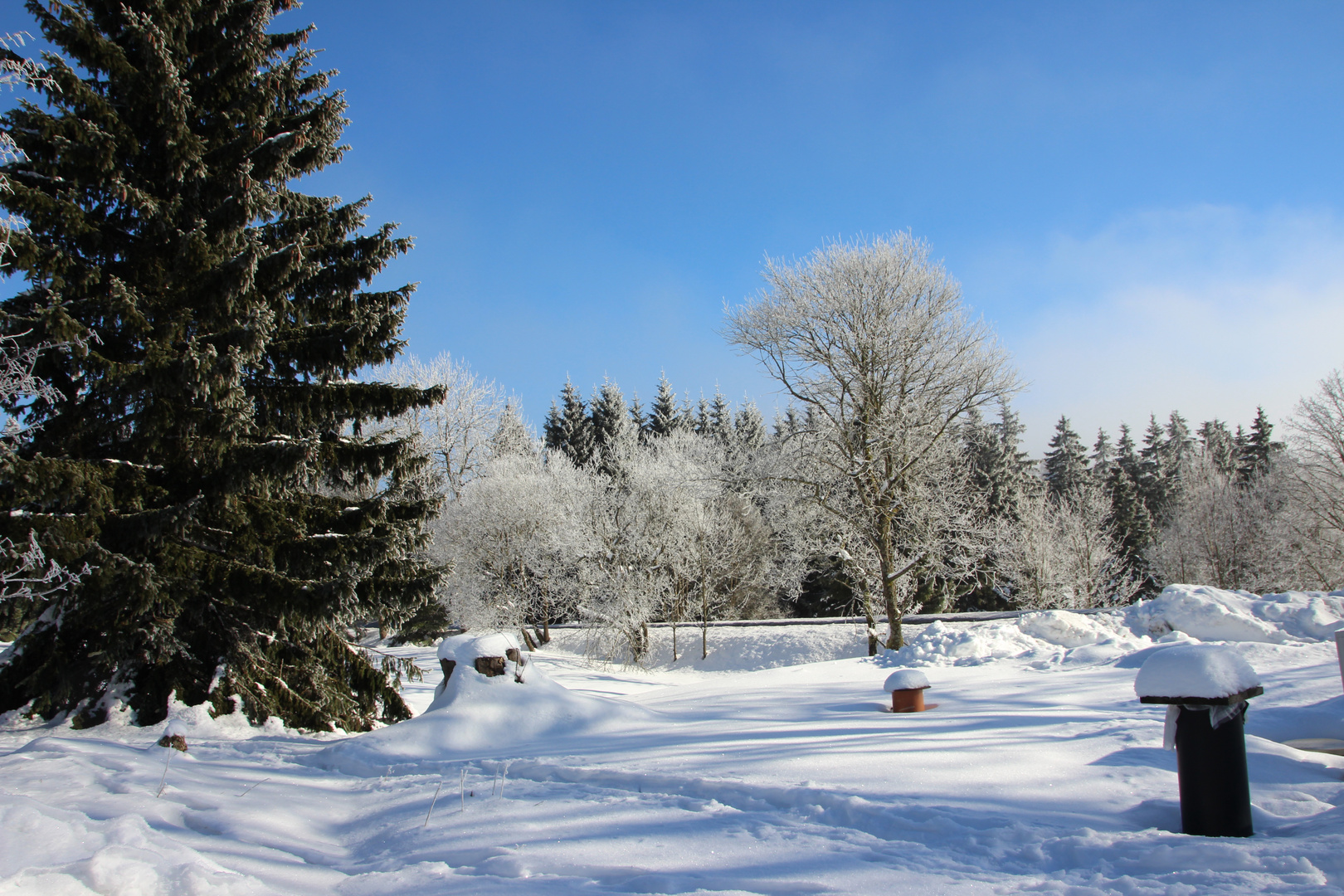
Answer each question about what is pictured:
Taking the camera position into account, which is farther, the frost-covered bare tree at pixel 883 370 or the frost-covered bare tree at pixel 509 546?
the frost-covered bare tree at pixel 509 546

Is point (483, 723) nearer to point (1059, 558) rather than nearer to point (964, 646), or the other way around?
point (964, 646)

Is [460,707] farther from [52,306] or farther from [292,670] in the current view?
[52,306]

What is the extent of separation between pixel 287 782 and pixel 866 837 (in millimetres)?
4464

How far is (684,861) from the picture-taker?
11.6 ft

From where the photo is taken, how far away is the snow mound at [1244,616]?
1145 cm

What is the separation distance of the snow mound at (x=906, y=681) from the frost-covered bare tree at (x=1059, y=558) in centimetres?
2441

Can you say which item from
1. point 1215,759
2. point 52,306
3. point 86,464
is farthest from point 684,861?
point 52,306

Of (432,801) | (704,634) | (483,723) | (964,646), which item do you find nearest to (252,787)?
(432,801)

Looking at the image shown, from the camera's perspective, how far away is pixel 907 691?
7.94m

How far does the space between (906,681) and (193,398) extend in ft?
27.3

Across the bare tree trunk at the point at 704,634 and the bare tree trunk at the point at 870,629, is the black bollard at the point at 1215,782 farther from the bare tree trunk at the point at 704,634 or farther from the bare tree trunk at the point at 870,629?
the bare tree trunk at the point at 704,634

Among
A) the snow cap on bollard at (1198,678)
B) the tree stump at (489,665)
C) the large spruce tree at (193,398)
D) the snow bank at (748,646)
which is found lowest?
the snow bank at (748,646)

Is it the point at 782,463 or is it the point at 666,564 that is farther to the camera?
the point at 666,564

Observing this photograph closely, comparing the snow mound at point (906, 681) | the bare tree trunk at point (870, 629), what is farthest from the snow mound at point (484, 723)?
the bare tree trunk at point (870, 629)
